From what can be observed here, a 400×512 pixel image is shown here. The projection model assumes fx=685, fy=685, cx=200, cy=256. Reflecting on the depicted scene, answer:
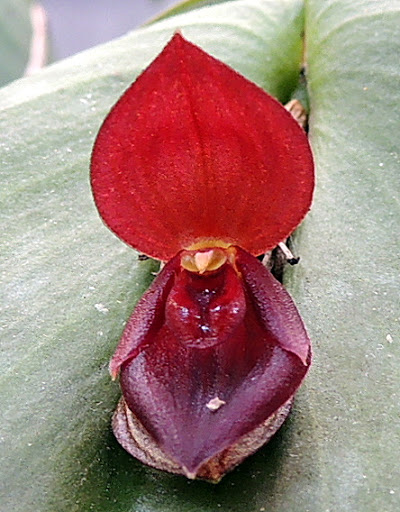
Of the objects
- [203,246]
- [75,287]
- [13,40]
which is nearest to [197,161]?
[203,246]

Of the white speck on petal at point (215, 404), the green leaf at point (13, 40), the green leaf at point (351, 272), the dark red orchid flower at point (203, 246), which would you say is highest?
the dark red orchid flower at point (203, 246)

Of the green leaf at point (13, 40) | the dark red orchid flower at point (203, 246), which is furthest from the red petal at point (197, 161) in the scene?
the green leaf at point (13, 40)

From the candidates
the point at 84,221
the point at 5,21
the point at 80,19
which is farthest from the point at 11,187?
the point at 80,19

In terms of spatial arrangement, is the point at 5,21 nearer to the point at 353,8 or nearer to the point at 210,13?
the point at 210,13

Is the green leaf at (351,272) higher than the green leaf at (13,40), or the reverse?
the green leaf at (351,272)

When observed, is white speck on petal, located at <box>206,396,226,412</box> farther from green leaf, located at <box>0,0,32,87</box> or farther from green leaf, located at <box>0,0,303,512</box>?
green leaf, located at <box>0,0,32,87</box>

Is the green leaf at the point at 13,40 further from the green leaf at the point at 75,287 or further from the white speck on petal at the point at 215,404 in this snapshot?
the white speck on petal at the point at 215,404
